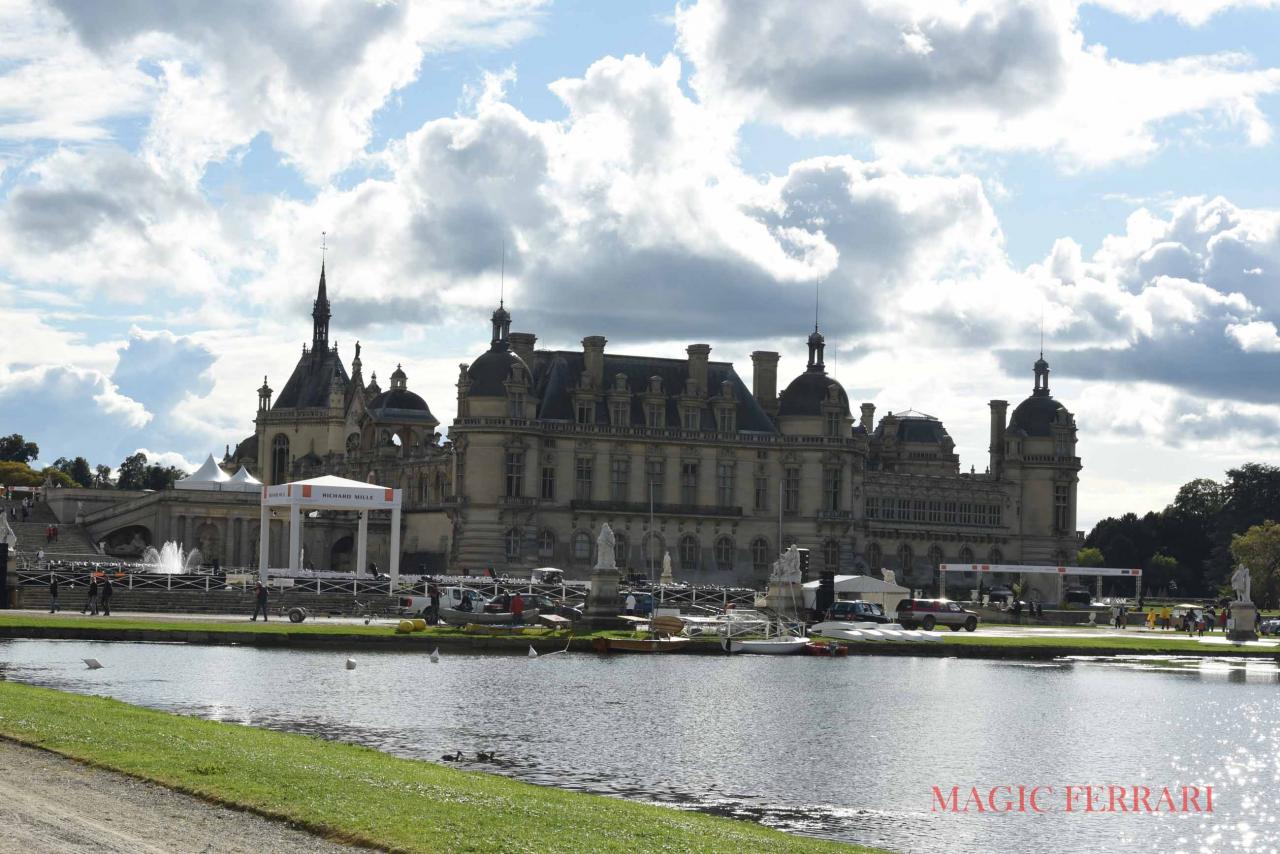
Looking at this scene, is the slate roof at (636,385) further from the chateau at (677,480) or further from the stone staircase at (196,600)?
the stone staircase at (196,600)

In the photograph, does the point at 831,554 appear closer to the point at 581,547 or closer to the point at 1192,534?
the point at 581,547

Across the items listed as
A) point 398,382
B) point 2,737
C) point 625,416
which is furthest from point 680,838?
point 398,382

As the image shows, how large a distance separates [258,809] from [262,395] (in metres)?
142

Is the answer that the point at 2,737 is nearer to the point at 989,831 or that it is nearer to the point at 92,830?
the point at 92,830

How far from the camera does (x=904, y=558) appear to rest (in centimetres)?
12600

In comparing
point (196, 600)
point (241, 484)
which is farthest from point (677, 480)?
point (196, 600)

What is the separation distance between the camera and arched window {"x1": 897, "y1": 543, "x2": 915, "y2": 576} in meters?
126

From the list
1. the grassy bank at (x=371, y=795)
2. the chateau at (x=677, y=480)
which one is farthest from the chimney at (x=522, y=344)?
the grassy bank at (x=371, y=795)

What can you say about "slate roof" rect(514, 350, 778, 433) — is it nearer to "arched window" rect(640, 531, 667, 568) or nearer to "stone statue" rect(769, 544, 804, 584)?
"arched window" rect(640, 531, 667, 568)

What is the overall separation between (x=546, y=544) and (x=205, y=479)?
22.7 metres

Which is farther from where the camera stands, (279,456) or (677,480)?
(279,456)

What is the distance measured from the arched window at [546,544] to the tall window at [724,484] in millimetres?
11340

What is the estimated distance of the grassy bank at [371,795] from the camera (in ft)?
76.2

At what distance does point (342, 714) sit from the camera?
42.5 meters
